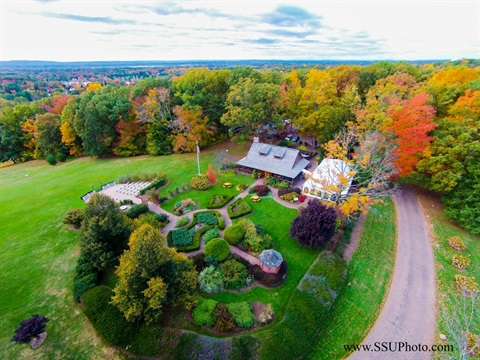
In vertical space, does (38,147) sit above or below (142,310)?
below

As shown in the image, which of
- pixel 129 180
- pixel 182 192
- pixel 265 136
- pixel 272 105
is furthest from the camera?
pixel 265 136

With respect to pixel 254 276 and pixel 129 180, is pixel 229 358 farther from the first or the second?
pixel 129 180

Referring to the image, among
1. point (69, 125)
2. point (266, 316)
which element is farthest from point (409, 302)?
point (69, 125)

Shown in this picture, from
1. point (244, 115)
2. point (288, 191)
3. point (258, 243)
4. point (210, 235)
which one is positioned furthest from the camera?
point (244, 115)

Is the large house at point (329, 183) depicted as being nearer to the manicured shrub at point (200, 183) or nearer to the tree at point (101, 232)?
the manicured shrub at point (200, 183)

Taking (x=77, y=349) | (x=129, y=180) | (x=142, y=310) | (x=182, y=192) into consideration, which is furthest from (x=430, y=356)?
(x=129, y=180)

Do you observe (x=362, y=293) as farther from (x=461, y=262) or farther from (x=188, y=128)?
(x=188, y=128)
